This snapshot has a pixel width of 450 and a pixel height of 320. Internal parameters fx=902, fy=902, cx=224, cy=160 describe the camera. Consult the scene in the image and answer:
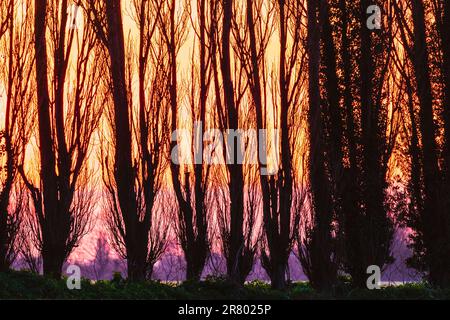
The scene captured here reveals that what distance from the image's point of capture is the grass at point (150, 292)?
43.3 ft

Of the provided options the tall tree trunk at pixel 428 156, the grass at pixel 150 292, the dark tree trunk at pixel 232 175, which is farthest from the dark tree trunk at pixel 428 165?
the dark tree trunk at pixel 232 175

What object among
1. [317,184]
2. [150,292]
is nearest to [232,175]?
[317,184]

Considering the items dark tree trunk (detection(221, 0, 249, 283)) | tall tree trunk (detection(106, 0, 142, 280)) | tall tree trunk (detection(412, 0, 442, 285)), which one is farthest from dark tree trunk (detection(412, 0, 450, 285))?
tall tree trunk (detection(106, 0, 142, 280))

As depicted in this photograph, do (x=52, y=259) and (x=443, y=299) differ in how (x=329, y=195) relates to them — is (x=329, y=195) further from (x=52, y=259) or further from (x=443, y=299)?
(x=52, y=259)

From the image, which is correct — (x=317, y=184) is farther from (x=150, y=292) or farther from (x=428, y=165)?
(x=150, y=292)

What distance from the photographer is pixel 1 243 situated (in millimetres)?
15562

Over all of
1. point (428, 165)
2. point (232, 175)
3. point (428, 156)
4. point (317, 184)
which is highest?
point (428, 156)

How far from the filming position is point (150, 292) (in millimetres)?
13797

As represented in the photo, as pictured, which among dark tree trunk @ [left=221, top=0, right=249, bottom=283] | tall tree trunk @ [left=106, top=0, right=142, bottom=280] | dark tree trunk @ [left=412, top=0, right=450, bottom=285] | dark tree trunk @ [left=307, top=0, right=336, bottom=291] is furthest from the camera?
dark tree trunk @ [left=412, top=0, right=450, bottom=285]

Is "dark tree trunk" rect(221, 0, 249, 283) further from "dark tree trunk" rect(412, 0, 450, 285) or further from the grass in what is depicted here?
"dark tree trunk" rect(412, 0, 450, 285)

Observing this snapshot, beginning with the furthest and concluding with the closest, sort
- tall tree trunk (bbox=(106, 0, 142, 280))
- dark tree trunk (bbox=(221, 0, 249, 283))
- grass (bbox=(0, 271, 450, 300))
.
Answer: tall tree trunk (bbox=(106, 0, 142, 280)), dark tree trunk (bbox=(221, 0, 249, 283)), grass (bbox=(0, 271, 450, 300))

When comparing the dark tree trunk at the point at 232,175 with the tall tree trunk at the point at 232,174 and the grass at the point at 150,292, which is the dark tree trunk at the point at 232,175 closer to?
the tall tree trunk at the point at 232,174

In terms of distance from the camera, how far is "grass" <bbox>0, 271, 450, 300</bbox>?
43.3ft
